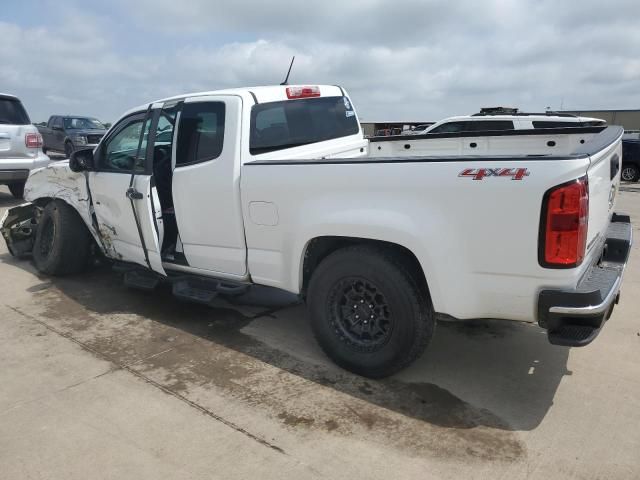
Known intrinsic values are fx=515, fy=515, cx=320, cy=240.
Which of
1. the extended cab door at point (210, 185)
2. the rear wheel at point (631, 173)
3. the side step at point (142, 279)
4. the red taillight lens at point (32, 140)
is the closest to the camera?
the extended cab door at point (210, 185)

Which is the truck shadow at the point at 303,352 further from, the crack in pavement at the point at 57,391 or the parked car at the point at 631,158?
the parked car at the point at 631,158

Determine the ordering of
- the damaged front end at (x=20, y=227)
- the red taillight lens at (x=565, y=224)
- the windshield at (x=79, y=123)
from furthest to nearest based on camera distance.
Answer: the windshield at (x=79, y=123), the damaged front end at (x=20, y=227), the red taillight lens at (x=565, y=224)

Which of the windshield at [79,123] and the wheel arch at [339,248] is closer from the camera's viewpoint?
the wheel arch at [339,248]

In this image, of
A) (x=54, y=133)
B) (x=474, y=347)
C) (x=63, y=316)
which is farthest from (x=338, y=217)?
(x=54, y=133)

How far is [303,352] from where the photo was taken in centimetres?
383

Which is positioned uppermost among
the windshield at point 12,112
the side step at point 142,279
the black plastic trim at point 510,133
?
the windshield at point 12,112

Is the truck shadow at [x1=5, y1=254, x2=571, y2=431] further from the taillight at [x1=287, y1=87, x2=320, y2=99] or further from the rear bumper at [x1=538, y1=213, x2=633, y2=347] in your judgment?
the taillight at [x1=287, y1=87, x2=320, y2=99]

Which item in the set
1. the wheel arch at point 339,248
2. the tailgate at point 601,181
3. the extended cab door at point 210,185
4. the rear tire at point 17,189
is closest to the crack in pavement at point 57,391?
the extended cab door at point 210,185

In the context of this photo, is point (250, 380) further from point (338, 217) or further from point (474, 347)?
point (474, 347)

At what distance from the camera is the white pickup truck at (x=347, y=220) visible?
261cm

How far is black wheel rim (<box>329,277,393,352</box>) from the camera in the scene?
3.24 metres

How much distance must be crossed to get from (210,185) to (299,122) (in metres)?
1.01

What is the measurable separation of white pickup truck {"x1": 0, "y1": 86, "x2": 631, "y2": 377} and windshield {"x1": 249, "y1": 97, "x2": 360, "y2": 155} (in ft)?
0.04

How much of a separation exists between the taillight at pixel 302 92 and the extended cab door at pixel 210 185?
0.61 m
